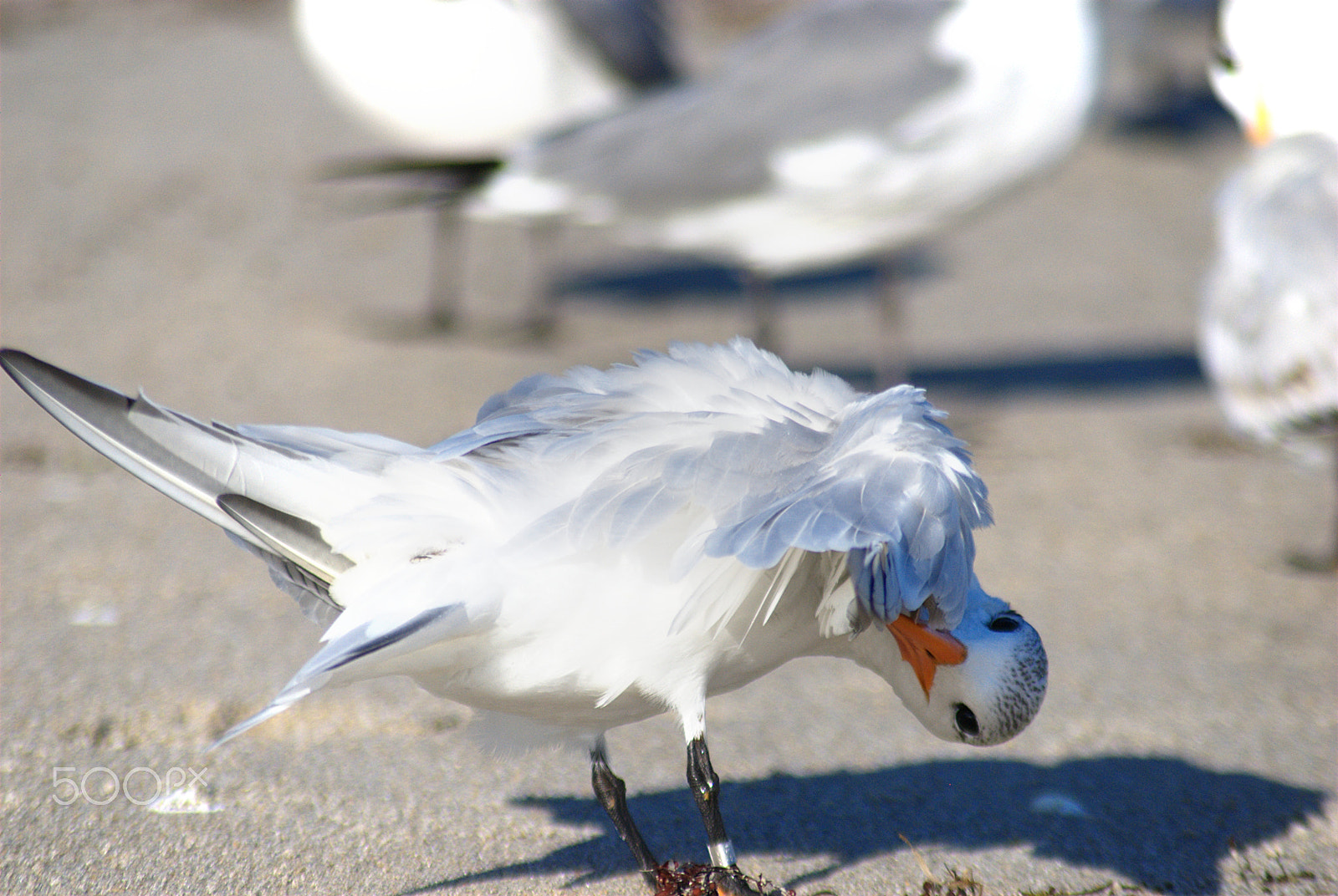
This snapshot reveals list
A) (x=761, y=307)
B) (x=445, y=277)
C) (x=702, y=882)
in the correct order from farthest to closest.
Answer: (x=445, y=277), (x=761, y=307), (x=702, y=882)

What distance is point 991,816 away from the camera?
230 centimetres

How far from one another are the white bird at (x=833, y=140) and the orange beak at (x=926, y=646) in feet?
8.07

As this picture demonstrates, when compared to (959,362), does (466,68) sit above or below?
above

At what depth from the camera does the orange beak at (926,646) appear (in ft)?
6.12

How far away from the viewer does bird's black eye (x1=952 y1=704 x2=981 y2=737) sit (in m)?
1.89

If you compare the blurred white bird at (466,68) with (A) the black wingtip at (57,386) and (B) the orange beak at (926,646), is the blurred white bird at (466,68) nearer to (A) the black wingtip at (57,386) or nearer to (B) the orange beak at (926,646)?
(A) the black wingtip at (57,386)

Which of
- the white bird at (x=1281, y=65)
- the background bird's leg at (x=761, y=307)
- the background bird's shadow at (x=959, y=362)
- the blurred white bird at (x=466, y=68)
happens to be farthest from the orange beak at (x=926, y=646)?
the blurred white bird at (x=466, y=68)

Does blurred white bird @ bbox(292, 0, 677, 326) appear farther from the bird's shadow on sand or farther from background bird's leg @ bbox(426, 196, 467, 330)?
the bird's shadow on sand

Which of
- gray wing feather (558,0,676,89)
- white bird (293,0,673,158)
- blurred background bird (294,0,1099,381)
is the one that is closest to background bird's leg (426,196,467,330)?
white bird (293,0,673,158)

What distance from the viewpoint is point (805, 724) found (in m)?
2.62

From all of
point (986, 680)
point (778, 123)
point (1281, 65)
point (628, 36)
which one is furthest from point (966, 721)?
point (628, 36)

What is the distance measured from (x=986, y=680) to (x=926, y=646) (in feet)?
0.31

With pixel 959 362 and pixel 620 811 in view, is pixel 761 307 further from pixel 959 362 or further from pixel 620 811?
pixel 620 811

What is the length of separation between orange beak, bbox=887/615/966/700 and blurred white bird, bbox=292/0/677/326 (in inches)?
125
